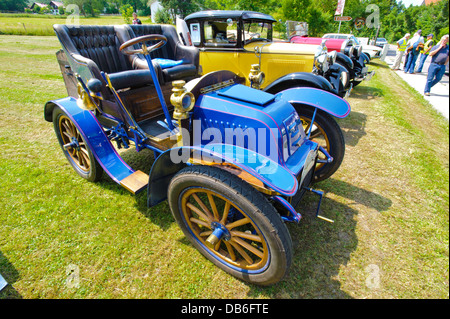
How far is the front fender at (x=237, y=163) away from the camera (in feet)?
5.36

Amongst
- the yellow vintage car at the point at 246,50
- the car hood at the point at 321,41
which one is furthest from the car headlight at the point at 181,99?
the car hood at the point at 321,41

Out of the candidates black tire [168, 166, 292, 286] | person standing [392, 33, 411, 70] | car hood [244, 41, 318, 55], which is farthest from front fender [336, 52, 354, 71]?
black tire [168, 166, 292, 286]

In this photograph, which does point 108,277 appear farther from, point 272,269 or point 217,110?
point 217,110

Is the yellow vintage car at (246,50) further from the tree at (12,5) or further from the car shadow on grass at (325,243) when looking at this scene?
the tree at (12,5)

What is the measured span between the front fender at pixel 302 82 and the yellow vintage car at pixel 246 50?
68 centimetres

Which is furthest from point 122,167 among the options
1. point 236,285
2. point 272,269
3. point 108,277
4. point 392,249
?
point 392,249

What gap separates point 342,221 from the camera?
2.60m

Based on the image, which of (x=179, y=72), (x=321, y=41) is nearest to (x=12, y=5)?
(x=321, y=41)

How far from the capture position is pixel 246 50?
5.02 m

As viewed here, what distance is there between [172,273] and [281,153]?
1427 millimetres

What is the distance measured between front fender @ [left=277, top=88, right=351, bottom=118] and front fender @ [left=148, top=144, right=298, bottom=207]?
45.8 inches

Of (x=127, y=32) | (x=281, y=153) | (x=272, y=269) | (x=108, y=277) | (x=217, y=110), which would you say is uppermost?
(x=127, y=32)

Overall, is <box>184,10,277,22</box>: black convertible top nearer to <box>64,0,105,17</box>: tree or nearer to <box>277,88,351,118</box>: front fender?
<box>277,88,351,118</box>: front fender

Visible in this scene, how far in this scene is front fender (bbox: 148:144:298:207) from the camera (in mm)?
1633
